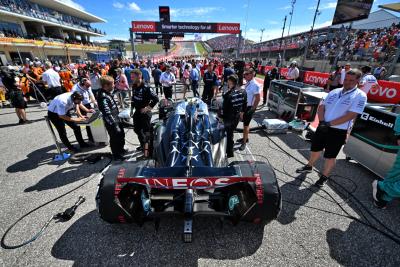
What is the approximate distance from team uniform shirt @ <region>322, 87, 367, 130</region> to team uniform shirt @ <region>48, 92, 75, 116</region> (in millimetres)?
5007

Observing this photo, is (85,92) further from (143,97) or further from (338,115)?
(338,115)

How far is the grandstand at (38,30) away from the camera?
27.3 meters

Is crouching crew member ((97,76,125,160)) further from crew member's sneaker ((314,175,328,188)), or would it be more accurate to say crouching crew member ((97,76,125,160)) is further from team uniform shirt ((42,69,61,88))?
team uniform shirt ((42,69,61,88))

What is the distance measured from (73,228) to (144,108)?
2.46 meters

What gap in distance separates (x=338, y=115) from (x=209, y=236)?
265 cm

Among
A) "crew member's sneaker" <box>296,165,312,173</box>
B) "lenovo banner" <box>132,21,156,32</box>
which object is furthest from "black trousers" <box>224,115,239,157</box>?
"lenovo banner" <box>132,21,156,32</box>

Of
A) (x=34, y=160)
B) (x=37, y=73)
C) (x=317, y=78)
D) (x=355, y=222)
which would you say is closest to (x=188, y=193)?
(x=355, y=222)

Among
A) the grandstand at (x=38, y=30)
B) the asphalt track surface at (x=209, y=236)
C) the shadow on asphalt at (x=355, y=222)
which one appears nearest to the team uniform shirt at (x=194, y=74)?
the shadow on asphalt at (x=355, y=222)

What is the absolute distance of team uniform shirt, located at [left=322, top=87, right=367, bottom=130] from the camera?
2.98 meters

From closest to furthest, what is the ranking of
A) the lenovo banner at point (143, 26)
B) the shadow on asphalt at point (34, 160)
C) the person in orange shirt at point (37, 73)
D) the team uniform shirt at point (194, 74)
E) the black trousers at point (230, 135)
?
the shadow on asphalt at point (34, 160)
the black trousers at point (230, 135)
the team uniform shirt at point (194, 74)
the person in orange shirt at point (37, 73)
the lenovo banner at point (143, 26)

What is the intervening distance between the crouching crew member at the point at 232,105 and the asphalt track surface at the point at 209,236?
137cm

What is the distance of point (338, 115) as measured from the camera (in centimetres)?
315

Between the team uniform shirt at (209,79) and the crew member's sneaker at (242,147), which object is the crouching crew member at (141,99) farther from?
the team uniform shirt at (209,79)

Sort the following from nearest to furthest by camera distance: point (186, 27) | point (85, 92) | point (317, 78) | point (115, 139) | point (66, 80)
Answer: point (115, 139), point (85, 92), point (66, 80), point (317, 78), point (186, 27)
